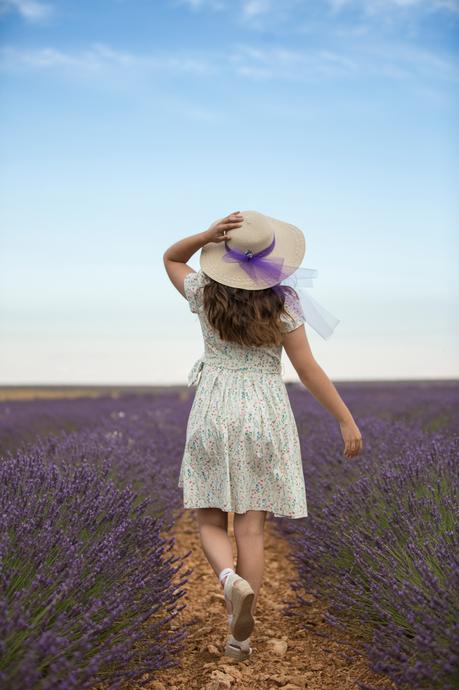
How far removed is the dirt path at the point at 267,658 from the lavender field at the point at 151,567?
0.11 m

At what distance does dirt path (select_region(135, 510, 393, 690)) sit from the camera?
2611 millimetres

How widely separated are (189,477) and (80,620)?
844mm

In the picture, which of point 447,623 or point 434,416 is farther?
point 434,416

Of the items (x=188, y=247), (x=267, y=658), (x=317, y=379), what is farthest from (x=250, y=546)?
(x=188, y=247)

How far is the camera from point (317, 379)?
2.84 meters

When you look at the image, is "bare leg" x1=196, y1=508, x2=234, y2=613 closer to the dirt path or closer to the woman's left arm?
the dirt path

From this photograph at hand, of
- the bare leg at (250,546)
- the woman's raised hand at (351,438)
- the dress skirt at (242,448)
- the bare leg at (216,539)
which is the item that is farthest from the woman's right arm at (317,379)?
the bare leg at (216,539)

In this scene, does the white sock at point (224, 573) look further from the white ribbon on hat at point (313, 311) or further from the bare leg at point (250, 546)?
the white ribbon on hat at point (313, 311)

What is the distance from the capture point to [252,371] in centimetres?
283

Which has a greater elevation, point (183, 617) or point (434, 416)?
point (434, 416)

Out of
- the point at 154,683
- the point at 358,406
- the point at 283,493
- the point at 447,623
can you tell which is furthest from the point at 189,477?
the point at 358,406

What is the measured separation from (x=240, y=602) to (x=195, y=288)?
44.8 inches

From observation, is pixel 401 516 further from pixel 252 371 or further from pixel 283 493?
pixel 252 371

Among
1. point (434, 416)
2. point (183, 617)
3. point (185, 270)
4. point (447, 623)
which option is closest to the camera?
point (447, 623)
